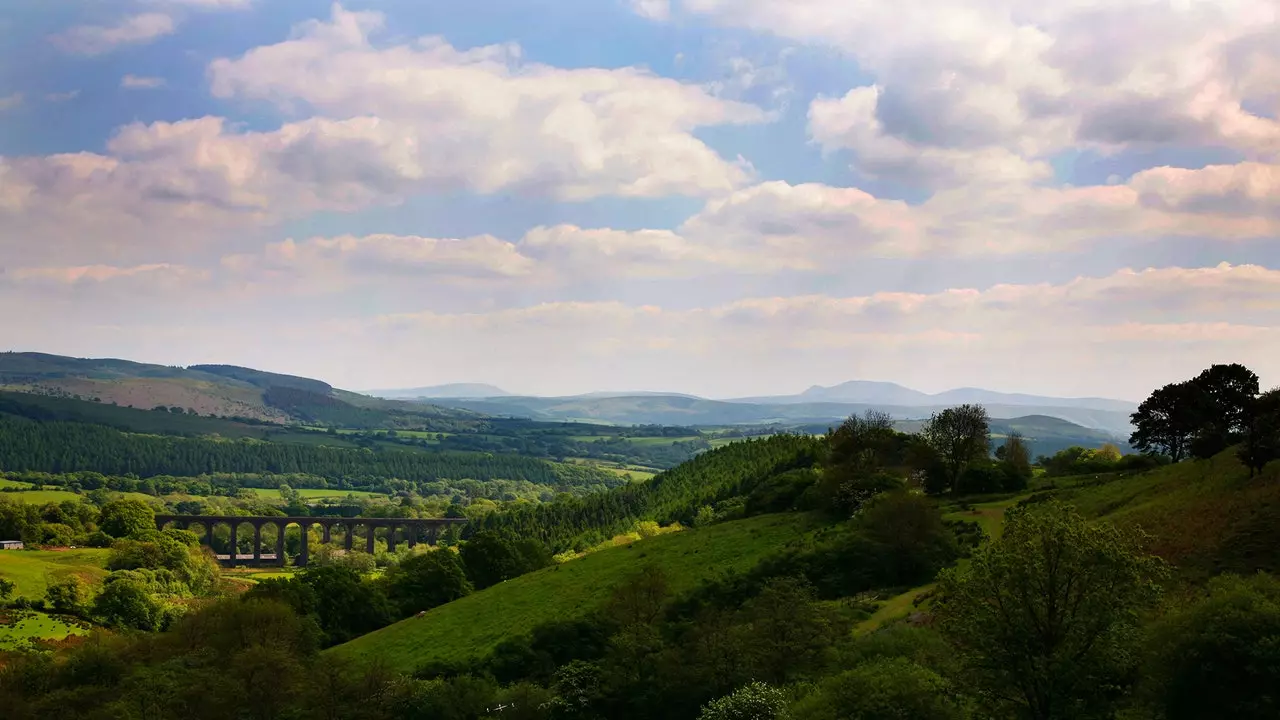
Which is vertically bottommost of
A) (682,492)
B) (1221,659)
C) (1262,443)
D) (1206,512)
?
(682,492)

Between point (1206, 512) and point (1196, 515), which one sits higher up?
point (1206, 512)

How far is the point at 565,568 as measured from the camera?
9731cm

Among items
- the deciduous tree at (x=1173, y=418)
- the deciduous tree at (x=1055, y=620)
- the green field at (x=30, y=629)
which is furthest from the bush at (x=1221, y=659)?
the green field at (x=30, y=629)

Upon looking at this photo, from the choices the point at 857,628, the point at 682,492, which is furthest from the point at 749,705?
the point at 682,492

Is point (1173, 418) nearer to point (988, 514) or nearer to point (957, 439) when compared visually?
point (957, 439)

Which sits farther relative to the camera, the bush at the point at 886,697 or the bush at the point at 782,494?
the bush at the point at 782,494

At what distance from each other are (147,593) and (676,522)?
79.2m

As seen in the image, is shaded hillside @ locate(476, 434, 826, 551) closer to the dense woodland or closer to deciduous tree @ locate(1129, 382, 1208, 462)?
the dense woodland

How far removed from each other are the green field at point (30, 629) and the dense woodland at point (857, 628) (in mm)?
6898

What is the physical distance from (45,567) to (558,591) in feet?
328

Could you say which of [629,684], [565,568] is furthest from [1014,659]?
[565,568]

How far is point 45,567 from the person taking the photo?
140 meters

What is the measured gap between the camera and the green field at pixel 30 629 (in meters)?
99.4

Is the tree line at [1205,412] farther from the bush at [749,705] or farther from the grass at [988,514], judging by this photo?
the bush at [749,705]
